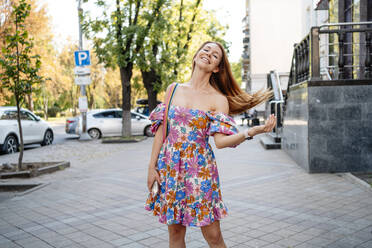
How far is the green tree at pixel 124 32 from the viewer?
1675cm

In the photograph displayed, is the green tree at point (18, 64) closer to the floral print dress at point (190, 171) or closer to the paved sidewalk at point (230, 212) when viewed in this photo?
the paved sidewalk at point (230, 212)

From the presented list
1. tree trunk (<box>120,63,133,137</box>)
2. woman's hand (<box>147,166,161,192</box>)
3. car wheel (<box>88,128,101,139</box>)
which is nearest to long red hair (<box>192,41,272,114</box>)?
woman's hand (<box>147,166,161,192</box>)

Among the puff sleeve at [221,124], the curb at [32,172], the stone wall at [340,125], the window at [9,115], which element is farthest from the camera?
the window at [9,115]

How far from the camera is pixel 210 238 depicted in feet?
9.32

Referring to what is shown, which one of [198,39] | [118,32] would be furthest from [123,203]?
[198,39]

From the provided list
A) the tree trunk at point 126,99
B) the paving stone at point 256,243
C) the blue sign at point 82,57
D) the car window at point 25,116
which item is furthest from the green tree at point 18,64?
the tree trunk at point 126,99

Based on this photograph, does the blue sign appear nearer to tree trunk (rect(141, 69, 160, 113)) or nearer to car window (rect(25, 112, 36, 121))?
car window (rect(25, 112, 36, 121))

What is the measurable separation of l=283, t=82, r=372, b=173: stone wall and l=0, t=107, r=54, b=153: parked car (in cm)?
999

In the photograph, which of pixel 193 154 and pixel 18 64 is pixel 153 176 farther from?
pixel 18 64

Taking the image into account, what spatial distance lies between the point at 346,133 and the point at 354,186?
1.47 m

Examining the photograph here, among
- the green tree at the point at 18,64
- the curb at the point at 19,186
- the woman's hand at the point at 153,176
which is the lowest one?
the curb at the point at 19,186

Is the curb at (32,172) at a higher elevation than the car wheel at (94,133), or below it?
below

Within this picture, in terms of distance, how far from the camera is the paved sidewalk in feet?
14.1

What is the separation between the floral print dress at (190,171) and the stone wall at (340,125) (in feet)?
17.9
